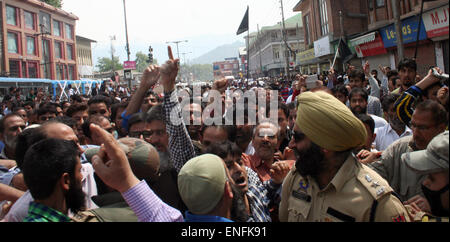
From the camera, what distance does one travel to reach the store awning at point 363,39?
717 inches

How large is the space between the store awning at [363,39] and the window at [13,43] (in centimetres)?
3352

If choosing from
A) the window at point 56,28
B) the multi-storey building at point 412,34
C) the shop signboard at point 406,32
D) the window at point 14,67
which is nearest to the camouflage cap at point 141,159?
the multi-storey building at point 412,34

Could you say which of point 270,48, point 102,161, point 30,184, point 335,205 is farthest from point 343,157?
point 270,48

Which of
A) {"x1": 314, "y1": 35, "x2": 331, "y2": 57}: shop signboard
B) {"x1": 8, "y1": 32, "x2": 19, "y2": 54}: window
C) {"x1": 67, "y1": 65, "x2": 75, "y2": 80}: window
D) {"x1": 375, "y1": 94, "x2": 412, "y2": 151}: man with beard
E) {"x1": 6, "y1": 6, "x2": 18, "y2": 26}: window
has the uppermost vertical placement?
{"x1": 6, "y1": 6, "x2": 18, "y2": 26}: window

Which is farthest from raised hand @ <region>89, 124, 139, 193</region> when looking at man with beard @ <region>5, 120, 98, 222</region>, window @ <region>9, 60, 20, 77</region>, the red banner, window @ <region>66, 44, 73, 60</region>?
window @ <region>66, 44, 73, 60</region>

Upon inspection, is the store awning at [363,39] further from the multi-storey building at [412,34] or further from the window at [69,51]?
the window at [69,51]

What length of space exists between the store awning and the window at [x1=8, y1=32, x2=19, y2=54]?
33.5 m

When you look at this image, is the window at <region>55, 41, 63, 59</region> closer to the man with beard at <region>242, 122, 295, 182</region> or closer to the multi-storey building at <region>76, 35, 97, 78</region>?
the multi-storey building at <region>76, 35, 97, 78</region>

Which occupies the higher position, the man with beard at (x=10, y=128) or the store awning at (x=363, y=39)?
the store awning at (x=363, y=39)

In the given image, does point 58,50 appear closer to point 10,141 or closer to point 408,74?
point 10,141

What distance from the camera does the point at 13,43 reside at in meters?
35.7

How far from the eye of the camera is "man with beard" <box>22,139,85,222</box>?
171cm
